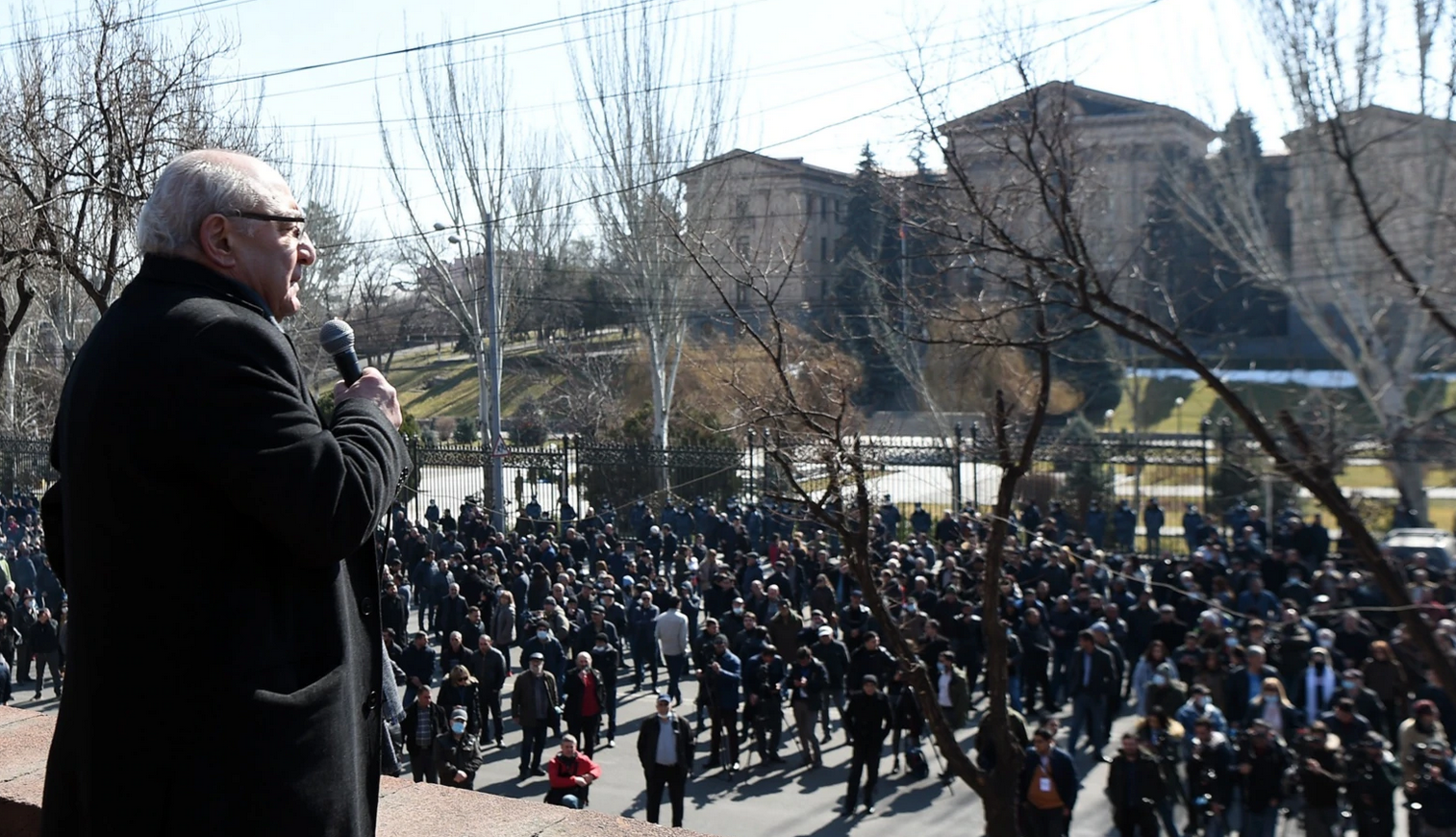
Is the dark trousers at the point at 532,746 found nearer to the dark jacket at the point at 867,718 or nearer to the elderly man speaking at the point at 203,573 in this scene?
the dark jacket at the point at 867,718

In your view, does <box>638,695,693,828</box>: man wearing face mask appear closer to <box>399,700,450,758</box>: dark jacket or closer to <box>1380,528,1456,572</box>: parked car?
<box>399,700,450,758</box>: dark jacket

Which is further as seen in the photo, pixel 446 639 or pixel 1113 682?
pixel 446 639

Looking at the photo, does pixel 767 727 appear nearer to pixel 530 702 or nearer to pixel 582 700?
pixel 582 700

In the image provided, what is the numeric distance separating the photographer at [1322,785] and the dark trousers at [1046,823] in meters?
1.81

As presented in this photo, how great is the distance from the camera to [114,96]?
9766 mm

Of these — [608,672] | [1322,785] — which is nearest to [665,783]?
[608,672]

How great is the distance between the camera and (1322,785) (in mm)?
9656

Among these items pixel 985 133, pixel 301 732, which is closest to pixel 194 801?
pixel 301 732

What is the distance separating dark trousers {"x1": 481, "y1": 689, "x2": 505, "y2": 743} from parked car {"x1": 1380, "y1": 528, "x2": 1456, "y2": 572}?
1110cm

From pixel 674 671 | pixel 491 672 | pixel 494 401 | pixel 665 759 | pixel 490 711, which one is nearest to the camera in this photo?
pixel 665 759

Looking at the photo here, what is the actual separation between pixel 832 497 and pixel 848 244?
3409 cm

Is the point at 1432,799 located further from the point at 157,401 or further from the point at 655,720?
the point at 157,401

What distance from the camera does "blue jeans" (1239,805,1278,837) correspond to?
32.8ft

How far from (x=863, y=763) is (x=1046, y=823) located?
2392 mm
